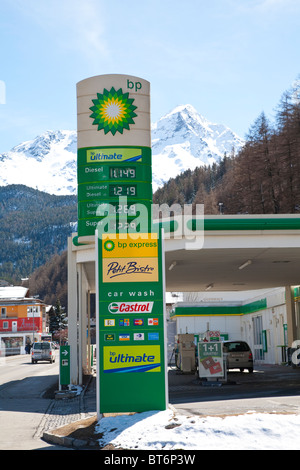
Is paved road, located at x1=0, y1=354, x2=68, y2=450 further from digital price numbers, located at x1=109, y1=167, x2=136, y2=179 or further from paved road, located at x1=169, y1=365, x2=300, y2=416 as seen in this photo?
digital price numbers, located at x1=109, y1=167, x2=136, y2=179

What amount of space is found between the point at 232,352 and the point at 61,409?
50.0ft

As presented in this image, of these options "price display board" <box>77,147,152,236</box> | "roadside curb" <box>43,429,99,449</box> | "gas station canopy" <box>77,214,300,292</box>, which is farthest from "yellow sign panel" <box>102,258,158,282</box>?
"gas station canopy" <box>77,214,300,292</box>

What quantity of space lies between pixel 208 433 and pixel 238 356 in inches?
834

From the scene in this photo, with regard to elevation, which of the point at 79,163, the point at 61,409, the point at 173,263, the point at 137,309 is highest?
the point at 79,163

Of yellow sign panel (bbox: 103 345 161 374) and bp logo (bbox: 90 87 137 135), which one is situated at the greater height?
bp logo (bbox: 90 87 137 135)

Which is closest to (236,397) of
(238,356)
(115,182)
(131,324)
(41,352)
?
(131,324)

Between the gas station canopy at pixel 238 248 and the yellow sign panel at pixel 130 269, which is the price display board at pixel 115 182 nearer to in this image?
the gas station canopy at pixel 238 248

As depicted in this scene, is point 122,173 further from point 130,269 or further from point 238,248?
point 130,269

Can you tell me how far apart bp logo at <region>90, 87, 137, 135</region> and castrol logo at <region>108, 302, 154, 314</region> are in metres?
7.75

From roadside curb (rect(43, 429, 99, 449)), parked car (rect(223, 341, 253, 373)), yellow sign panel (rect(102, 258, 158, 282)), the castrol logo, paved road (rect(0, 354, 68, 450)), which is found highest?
yellow sign panel (rect(102, 258, 158, 282))

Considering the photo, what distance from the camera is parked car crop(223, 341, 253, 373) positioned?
30.7 metres

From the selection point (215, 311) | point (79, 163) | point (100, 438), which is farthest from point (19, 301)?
point (100, 438)
